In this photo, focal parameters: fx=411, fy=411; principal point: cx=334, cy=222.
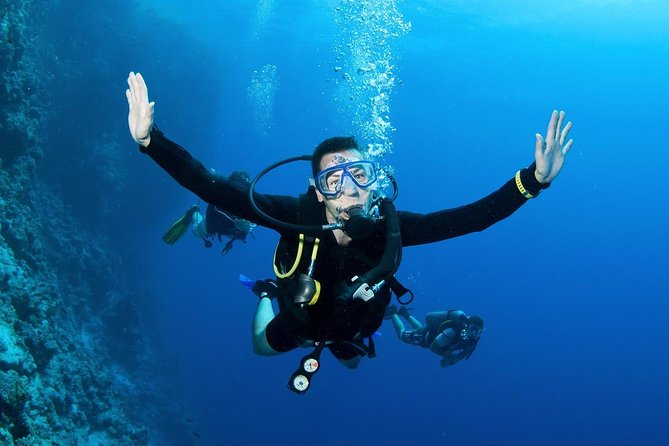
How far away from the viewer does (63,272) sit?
17562 millimetres

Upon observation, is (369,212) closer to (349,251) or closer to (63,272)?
(349,251)

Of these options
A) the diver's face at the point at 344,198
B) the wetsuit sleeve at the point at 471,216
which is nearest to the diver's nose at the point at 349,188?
the diver's face at the point at 344,198

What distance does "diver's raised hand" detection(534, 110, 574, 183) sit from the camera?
134 inches

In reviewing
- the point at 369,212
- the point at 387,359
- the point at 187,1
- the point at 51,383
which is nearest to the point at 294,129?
the point at 387,359

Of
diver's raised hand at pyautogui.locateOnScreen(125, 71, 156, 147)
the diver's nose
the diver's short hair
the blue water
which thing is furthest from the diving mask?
the blue water

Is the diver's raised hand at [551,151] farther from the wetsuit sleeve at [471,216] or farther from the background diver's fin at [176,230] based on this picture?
the background diver's fin at [176,230]

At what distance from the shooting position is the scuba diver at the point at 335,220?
122 inches

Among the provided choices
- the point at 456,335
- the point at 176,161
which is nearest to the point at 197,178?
the point at 176,161

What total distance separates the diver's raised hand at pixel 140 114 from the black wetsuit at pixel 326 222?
0.27 feet

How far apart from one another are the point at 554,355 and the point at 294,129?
82338 millimetres

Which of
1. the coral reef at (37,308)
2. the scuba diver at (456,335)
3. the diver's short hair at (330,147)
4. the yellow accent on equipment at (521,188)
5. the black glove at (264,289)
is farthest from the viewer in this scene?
the scuba diver at (456,335)

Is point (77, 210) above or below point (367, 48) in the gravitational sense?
below

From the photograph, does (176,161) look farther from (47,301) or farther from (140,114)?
(47,301)

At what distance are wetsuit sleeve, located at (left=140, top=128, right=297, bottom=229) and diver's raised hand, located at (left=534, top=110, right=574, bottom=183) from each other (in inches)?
90.9
